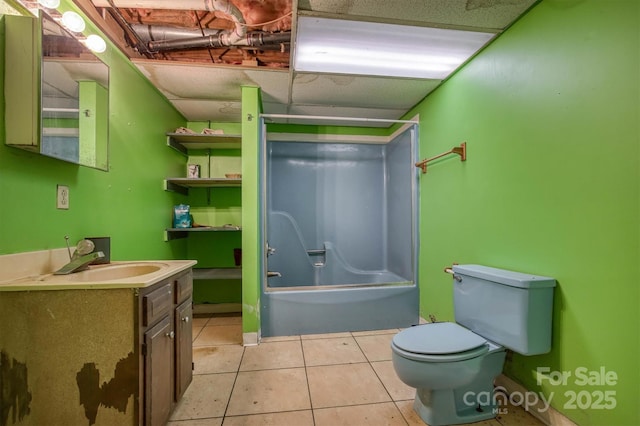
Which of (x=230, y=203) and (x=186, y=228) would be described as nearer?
(x=186, y=228)

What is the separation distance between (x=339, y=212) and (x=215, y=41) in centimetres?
225

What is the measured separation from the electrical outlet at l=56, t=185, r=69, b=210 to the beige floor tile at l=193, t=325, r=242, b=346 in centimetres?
148

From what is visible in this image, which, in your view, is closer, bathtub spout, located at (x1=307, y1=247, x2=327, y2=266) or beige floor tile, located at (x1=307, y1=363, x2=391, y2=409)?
beige floor tile, located at (x1=307, y1=363, x2=391, y2=409)

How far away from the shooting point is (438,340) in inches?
55.7

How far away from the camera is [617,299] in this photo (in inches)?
42.3

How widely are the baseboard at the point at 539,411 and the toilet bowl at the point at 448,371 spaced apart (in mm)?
205

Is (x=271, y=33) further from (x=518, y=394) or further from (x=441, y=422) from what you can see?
(x=518, y=394)

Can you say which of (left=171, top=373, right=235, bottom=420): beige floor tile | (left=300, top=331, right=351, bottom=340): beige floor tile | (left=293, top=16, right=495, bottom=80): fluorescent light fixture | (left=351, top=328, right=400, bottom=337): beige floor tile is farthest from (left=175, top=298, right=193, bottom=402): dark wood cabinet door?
(left=293, top=16, right=495, bottom=80): fluorescent light fixture

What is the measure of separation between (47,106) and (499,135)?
2368 mm

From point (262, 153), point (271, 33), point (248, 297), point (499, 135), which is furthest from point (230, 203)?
point (499, 135)

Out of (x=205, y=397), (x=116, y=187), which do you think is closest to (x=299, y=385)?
(x=205, y=397)

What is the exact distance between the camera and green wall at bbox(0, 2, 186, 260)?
115cm

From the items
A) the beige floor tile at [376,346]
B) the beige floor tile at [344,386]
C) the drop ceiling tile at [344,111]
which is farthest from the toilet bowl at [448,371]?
the drop ceiling tile at [344,111]

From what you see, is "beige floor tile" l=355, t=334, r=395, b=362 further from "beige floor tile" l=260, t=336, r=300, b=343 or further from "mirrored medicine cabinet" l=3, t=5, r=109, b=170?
"mirrored medicine cabinet" l=3, t=5, r=109, b=170
